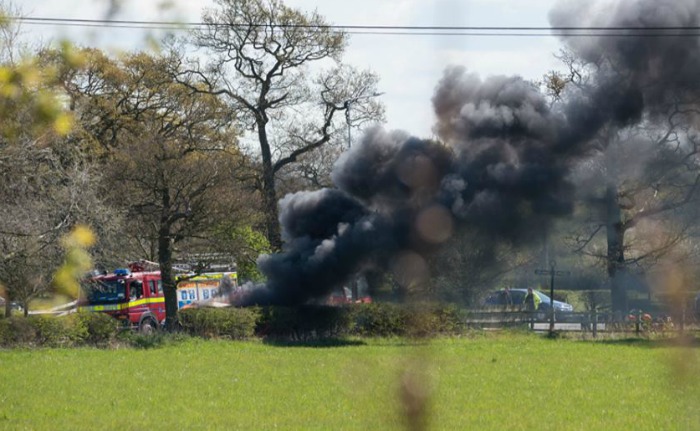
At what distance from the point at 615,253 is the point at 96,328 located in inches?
706

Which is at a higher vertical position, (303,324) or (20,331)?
(20,331)

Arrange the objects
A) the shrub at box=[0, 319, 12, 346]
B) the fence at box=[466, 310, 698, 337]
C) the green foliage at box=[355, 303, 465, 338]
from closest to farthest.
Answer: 1. the shrub at box=[0, 319, 12, 346]
2. the green foliage at box=[355, 303, 465, 338]
3. the fence at box=[466, 310, 698, 337]

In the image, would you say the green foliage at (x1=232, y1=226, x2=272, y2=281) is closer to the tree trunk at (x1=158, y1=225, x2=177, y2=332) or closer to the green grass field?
the tree trunk at (x1=158, y1=225, x2=177, y2=332)

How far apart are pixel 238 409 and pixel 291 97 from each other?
89.0 ft

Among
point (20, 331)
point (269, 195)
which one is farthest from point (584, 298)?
point (20, 331)

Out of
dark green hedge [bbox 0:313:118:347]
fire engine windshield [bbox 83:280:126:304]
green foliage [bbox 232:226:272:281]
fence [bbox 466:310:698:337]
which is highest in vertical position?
green foliage [bbox 232:226:272:281]

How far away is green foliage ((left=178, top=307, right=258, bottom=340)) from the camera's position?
29141 mm

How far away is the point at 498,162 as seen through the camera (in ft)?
117

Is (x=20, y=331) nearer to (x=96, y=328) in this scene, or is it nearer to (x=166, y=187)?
(x=96, y=328)

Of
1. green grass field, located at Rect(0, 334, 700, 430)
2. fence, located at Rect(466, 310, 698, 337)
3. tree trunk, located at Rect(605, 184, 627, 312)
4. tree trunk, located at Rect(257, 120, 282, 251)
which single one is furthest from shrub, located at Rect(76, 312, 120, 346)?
tree trunk, located at Rect(605, 184, 627, 312)

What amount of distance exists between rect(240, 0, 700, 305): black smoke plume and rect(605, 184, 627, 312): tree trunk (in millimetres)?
1529

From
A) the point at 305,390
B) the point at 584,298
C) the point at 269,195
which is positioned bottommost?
the point at 584,298

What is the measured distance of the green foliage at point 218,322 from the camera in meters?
29.1

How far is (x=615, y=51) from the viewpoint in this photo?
3578 cm
